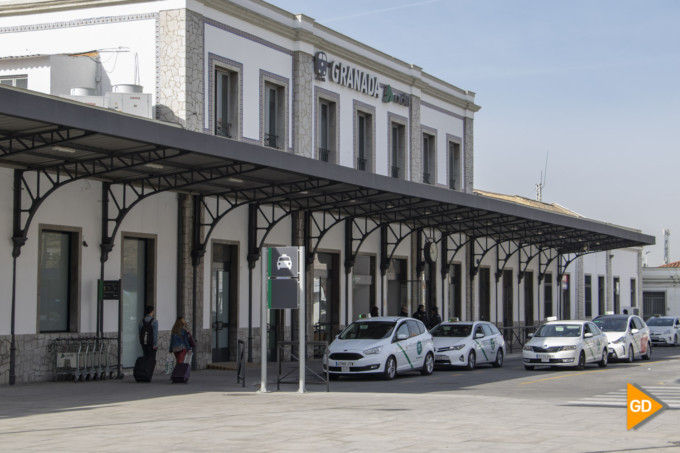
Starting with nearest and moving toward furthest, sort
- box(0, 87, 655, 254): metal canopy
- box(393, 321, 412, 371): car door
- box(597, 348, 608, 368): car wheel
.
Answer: box(0, 87, 655, 254): metal canopy → box(393, 321, 412, 371): car door → box(597, 348, 608, 368): car wheel

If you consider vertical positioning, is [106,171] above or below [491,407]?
above

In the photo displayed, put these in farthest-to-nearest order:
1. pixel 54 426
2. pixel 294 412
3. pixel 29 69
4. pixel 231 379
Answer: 1. pixel 29 69
2. pixel 231 379
3. pixel 294 412
4. pixel 54 426

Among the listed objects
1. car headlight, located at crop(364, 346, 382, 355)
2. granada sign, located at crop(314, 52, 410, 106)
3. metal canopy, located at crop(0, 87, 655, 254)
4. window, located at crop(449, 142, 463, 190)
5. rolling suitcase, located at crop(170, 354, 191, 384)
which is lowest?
rolling suitcase, located at crop(170, 354, 191, 384)

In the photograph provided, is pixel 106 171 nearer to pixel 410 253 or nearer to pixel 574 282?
pixel 410 253

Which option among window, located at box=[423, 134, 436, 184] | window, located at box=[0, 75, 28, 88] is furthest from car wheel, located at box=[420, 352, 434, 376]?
window, located at box=[423, 134, 436, 184]

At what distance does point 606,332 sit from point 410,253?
9018 millimetres

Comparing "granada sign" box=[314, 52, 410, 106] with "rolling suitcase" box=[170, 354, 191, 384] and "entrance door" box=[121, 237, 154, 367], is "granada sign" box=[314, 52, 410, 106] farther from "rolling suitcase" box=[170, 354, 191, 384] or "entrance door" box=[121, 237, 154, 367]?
"rolling suitcase" box=[170, 354, 191, 384]

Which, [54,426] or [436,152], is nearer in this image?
[54,426]

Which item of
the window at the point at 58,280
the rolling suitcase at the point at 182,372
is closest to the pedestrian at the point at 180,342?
the rolling suitcase at the point at 182,372

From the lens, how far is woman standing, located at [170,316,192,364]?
22.0 m

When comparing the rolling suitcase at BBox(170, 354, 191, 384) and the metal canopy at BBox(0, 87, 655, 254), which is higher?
the metal canopy at BBox(0, 87, 655, 254)

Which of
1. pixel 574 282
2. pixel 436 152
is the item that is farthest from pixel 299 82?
pixel 574 282

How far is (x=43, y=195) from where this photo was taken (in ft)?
69.3

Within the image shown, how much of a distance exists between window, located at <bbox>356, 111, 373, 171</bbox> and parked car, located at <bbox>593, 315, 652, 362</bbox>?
958 cm
